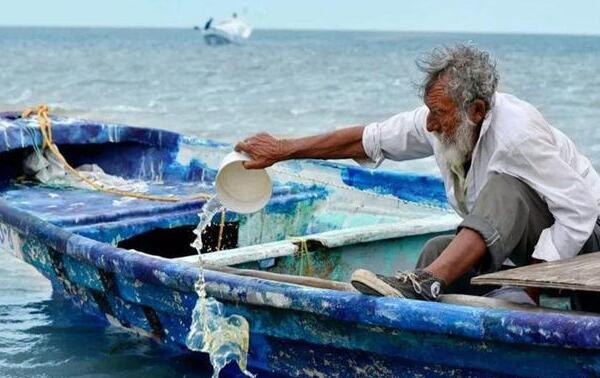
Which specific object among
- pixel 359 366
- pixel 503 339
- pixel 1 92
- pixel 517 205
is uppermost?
pixel 517 205

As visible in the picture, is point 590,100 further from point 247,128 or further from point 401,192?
point 401,192

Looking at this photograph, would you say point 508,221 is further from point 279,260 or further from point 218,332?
point 279,260

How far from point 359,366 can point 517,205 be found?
0.81 m

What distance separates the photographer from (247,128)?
60.7ft

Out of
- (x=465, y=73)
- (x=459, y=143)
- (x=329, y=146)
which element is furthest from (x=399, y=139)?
(x=465, y=73)

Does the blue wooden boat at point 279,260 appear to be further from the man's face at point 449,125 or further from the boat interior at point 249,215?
the man's face at point 449,125

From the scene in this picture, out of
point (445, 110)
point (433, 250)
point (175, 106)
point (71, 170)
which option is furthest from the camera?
point (175, 106)

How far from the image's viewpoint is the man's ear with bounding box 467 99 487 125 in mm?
3844

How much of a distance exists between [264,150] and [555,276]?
55.6 inches

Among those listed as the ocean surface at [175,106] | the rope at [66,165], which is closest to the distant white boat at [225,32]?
the ocean surface at [175,106]

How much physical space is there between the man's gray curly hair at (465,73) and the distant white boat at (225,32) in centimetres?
7226

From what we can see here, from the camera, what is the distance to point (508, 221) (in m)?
3.75

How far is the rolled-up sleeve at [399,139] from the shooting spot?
169 inches

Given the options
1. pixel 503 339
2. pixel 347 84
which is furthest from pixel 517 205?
pixel 347 84
